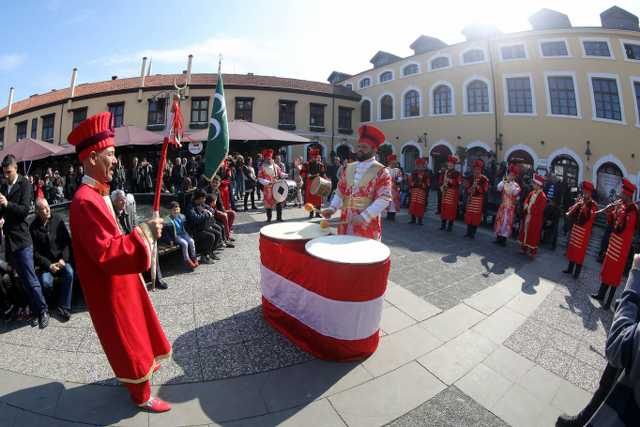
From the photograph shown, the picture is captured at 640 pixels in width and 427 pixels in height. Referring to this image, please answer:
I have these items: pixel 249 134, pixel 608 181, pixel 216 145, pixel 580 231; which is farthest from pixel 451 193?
pixel 608 181

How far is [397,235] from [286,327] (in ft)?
17.6

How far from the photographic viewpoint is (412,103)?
23.4m

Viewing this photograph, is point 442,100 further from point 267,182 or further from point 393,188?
point 267,182

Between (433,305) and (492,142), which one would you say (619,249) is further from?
(492,142)

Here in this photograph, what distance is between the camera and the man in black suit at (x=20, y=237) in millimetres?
3570

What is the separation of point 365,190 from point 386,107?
77.3 ft

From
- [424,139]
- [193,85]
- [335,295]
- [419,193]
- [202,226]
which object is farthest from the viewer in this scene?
[424,139]

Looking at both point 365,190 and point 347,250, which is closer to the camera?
point 347,250

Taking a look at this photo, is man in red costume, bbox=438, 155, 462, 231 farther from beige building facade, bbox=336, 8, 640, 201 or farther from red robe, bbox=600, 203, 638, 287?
beige building facade, bbox=336, 8, 640, 201

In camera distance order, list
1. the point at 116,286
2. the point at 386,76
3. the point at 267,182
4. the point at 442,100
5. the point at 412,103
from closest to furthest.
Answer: the point at 116,286 → the point at 267,182 → the point at 442,100 → the point at 412,103 → the point at 386,76

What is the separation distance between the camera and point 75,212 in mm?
2027

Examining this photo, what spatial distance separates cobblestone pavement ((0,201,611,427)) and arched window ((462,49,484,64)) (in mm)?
19970

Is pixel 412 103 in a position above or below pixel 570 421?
above

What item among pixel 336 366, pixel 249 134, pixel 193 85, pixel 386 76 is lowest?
pixel 336 366
